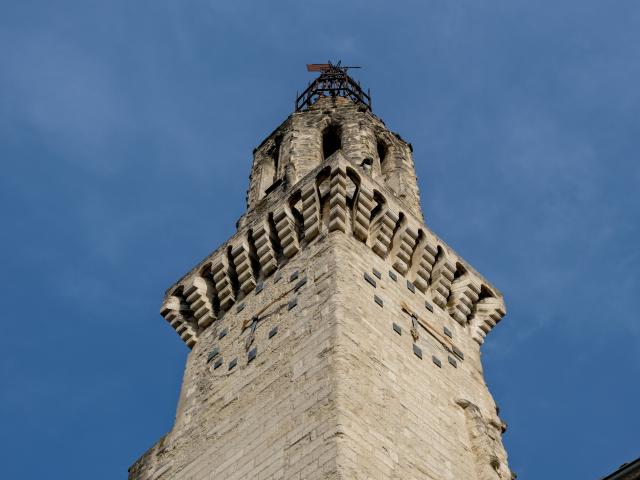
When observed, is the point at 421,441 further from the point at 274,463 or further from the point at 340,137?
the point at 340,137

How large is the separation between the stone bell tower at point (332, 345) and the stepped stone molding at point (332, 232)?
0.03 meters

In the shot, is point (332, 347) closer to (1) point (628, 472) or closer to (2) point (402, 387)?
(2) point (402, 387)

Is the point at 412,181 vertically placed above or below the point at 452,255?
above

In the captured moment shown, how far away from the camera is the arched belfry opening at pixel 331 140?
22344 mm

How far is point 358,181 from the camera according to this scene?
57.1 ft

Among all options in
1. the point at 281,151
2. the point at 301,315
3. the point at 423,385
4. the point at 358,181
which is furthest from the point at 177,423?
the point at 281,151

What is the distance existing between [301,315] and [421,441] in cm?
269

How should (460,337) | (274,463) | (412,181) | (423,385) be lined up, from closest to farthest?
1. (274,463)
2. (423,385)
3. (460,337)
4. (412,181)

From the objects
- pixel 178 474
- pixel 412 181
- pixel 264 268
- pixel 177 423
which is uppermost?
pixel 412 181

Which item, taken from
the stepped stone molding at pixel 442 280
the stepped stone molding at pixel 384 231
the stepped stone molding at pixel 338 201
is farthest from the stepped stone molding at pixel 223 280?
the stepped stone molding at pixel 442 280

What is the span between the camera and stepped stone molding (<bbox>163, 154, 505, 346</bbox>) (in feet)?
56.1

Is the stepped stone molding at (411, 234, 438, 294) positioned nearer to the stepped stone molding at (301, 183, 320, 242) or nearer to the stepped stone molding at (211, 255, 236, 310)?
the stepped stone molding at (301, 183, 320, 242)

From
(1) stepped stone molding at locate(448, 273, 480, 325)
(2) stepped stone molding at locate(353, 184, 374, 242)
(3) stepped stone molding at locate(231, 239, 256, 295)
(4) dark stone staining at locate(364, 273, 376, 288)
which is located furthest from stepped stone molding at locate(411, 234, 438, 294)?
(3) stepped stone molding at locate(231, 239, 256, 295)

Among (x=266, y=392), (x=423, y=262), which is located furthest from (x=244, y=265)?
(x=266, y=392)
